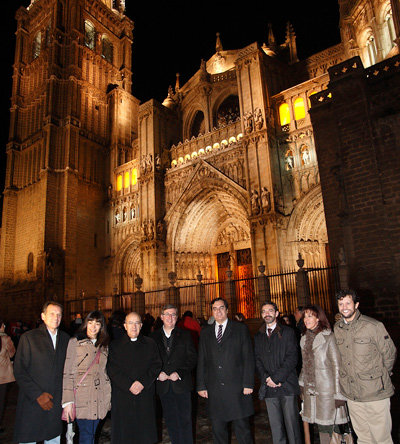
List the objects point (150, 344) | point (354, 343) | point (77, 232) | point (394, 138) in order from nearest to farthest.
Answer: point (354, 343) < point (150, 344) < point (394, 138) < point (77, 232)

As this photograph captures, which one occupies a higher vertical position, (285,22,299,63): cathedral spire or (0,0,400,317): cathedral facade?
(285,22,299,63): cathedral spire

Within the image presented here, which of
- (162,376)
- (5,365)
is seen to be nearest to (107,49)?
(5,365)

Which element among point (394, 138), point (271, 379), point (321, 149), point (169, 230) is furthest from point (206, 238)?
→ point (271, 379)

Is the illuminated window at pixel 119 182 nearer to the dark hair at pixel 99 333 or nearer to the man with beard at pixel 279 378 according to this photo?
the dark hair at pixel 99 333

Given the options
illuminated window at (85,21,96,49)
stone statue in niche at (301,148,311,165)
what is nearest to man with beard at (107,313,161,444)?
stone statue in niche at (301,148,311,165)

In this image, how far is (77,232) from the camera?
974 inches

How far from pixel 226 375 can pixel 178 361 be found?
2.11ft

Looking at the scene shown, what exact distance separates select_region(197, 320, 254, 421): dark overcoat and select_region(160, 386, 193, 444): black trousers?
323mm

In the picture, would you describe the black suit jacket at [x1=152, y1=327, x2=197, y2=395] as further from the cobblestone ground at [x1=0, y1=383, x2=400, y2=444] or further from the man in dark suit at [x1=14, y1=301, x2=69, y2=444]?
the cobblestone ground at [x1=0, y1=383, x2=400, y2=444]

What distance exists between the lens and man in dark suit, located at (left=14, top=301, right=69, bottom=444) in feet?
11.5

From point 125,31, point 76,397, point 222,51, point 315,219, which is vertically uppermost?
point 125,31

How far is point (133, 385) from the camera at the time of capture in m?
3.76

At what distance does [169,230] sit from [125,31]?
22.2m

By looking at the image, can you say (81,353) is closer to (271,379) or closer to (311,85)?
(271,379)
